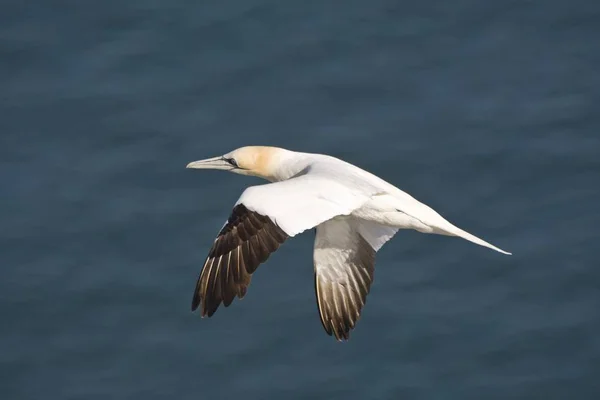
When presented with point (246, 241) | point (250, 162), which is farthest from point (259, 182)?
point (246, 241)

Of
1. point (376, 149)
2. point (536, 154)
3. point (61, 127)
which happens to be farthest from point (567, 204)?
point (61, 127)

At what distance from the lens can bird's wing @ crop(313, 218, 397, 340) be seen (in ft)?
53.2

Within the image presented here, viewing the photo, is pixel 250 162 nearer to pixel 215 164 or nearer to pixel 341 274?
pixel 215 164

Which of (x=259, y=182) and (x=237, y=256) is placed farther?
(x=259, y=182)

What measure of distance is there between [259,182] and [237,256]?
18.4 feet

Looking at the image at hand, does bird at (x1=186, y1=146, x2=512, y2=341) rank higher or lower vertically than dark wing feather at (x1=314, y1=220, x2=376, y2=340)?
higher

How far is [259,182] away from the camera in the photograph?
65.4 ft

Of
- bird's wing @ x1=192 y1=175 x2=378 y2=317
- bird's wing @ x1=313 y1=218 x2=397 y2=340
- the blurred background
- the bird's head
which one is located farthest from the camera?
the blurred background

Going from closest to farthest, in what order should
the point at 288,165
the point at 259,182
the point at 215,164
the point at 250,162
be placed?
the point at 288,165 < the point at 250,162 < the point at 215,164 < the point at 259,182

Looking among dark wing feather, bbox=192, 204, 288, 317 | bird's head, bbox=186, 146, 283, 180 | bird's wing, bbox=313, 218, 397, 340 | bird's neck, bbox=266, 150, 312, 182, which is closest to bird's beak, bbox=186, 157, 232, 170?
bird's head, bbox=186, 146, 283, 180

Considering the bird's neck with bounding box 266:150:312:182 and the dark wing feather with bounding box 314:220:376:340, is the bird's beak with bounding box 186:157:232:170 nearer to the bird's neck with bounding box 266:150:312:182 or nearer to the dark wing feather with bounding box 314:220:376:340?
the bird's neck with bounding box 266:150:312:182

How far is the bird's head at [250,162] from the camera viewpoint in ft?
54.5

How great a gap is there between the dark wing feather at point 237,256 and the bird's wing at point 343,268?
1.92 m

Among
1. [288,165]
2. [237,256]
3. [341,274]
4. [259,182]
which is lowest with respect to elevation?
[341,274]
